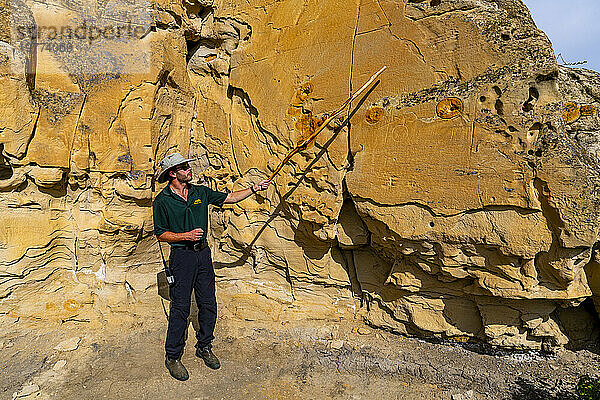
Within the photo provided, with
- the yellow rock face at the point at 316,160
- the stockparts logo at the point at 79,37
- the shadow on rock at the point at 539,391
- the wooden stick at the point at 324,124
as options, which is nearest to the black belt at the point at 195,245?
the wooden stick at the point at 324,124

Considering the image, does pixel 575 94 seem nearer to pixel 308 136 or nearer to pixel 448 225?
pixel 448 225

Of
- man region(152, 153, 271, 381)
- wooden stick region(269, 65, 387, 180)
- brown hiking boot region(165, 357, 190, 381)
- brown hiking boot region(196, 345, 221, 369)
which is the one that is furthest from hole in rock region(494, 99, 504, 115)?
brown hiking boot region(165, 357, 190, 381)

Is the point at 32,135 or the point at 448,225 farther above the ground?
the point at 32,135

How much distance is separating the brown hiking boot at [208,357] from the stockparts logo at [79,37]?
8.48 feet

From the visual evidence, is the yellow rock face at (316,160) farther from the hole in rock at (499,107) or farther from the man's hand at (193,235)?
the man's hand at (193,235)

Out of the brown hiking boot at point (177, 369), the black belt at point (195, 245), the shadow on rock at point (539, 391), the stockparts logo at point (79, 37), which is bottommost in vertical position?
the brown hiking boot at point (177, 369)

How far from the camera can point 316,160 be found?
3.46 metres

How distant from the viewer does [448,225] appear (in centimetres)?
297

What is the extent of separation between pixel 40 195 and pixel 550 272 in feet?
14.1

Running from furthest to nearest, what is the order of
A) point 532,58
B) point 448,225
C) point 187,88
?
point 187,88 → point 448,225 → point 532,58

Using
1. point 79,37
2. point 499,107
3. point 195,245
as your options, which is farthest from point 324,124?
point 79,37

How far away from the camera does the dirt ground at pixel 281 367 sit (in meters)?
2.90

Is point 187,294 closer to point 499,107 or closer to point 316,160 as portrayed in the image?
point 316,160

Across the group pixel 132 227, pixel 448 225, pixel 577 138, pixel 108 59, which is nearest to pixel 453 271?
pixel 448 225
